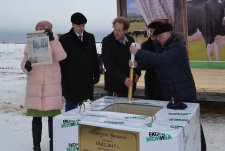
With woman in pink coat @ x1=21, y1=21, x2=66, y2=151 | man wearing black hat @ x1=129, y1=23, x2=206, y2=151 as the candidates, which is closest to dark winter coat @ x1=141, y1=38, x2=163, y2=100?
man wearing black hat @ x1=129, y1=23, x2=206, y2=151

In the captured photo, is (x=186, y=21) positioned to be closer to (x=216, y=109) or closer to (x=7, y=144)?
(x=216, y=109)

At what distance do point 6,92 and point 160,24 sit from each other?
8.30 m

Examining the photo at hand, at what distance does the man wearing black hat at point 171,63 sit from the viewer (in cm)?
336

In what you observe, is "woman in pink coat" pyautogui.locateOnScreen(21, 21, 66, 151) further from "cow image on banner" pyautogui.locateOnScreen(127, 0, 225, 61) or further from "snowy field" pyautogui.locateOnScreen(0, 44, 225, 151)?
"cow image on banner" pyautogui.locateOnScreen(127, 0, 225, 61)

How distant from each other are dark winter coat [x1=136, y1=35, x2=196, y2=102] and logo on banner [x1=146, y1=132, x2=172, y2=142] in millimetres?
1030

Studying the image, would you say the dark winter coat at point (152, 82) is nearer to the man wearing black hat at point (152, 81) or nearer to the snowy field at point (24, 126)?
the man wearing black hat at point (152, 81)

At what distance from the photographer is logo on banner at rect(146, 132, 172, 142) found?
2455 millimetres

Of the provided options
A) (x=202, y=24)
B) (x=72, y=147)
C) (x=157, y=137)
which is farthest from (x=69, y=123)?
(x=202, y=24)

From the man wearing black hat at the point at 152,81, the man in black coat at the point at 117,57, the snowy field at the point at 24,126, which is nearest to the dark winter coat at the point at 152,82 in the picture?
the man wearing black hat at the point at 152,81

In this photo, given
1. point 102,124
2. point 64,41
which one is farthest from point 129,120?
point 64,41

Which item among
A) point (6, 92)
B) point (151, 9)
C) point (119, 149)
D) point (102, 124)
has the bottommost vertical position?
point (6, 92)

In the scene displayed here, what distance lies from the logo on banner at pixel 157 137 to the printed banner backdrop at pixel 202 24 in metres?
6.37

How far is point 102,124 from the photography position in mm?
2693

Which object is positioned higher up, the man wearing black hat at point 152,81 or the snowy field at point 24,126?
the man wearing black hat at point 152,81
